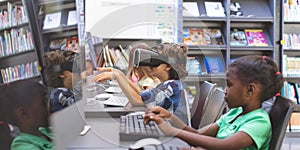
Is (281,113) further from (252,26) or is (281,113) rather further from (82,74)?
(252,26)

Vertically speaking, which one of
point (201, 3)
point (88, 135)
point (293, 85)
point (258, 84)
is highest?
point (201, 3)

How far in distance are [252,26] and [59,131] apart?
10.9 feet

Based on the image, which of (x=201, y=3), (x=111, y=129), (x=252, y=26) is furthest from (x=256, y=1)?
(x=111, y=129)

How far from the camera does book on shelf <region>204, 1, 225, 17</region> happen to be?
334cm

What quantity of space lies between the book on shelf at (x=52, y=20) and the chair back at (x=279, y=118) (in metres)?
0.64

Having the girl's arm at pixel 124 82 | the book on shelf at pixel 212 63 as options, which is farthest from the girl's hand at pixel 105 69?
the book on shelf at pixel 212 63

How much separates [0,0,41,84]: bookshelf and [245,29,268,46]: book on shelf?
320 centimetres

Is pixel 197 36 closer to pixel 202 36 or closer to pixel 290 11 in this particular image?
pixel 202 36

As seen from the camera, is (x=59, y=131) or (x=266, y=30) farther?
(x=266, y=30)

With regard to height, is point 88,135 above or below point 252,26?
below

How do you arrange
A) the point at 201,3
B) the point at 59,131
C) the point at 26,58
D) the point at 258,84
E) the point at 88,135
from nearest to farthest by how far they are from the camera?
the point at 26,58 → the point at 59,131 → the point at 88,135 → the point at 258,84 → the point at 201,3

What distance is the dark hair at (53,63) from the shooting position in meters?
0.43

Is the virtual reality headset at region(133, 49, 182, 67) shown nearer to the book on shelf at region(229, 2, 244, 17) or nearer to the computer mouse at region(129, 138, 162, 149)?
the computer mouse at region(129, 138, 162, 149)

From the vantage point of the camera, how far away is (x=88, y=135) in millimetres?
840
